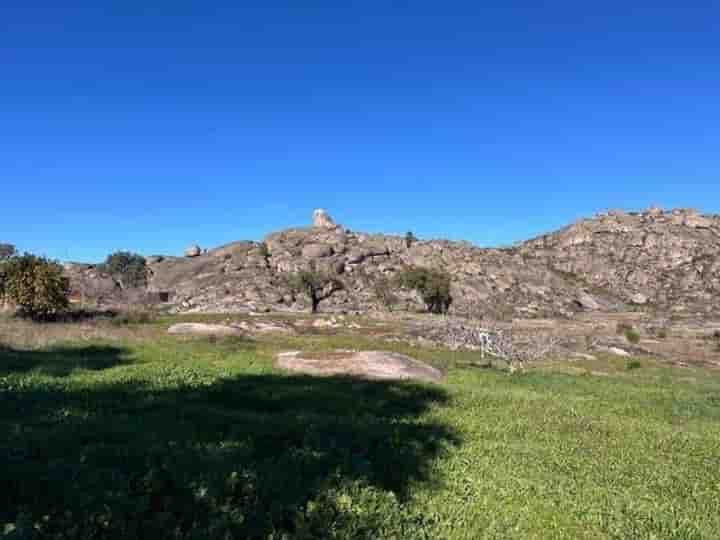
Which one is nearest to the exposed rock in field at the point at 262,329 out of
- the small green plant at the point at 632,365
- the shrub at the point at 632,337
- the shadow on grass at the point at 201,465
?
the small green plant at the point at 632,365

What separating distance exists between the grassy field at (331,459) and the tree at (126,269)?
134 meters

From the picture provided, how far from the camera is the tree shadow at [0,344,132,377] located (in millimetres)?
17078

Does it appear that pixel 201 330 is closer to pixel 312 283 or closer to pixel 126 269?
pixel 312 283

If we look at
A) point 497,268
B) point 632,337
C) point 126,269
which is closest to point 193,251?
point 126,269

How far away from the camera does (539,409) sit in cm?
1617

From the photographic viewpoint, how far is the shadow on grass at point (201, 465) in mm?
5859

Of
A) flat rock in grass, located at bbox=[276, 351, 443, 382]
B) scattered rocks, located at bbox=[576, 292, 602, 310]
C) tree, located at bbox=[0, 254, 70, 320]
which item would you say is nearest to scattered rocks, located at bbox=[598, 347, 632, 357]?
flat rock in grass, located at bbox=[276, 351, 443, 382]

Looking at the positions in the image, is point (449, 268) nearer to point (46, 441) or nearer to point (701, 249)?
point (701, 249)

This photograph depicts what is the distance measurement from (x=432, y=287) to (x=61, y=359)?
75.1 m

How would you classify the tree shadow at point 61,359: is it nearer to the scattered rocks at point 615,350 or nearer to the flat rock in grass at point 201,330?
the flat rock in grass at point 201,330

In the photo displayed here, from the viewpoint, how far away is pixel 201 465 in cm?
733

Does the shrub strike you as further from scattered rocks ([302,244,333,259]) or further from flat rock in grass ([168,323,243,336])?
scattered rocks ([302,244,333,259])

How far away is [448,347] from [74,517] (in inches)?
1362

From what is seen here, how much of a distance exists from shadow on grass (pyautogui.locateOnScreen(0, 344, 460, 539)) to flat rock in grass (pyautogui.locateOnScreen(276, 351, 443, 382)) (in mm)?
7099
